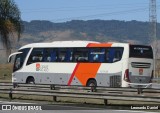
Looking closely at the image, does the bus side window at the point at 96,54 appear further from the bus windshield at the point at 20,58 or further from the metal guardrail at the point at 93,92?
the metal guardrail at the point at 93,92

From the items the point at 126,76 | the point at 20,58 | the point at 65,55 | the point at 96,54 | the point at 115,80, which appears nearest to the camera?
the point at 126,76

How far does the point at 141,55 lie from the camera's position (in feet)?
98.5

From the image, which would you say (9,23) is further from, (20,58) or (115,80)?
(115,80)

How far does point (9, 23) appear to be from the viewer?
6062cm

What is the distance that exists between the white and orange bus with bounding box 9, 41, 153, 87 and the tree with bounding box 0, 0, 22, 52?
25.2m

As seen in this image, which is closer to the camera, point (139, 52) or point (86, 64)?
point (139, 52)

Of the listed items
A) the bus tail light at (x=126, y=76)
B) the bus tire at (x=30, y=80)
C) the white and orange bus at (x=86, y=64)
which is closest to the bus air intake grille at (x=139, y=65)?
the white and orange bus at (x=86, y=64)

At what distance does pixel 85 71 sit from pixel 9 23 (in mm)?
30911

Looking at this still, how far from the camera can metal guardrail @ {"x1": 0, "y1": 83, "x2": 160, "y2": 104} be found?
19.4 m

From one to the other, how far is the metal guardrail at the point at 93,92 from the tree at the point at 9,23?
3422 centimetres

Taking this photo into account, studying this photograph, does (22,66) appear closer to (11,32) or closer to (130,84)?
(130,84)

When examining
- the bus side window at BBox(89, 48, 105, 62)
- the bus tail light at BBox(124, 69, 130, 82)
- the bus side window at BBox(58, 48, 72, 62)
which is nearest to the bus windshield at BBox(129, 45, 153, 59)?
the bus tail light at BBox(124, 69, 130, 82)

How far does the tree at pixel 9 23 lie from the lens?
198 ft

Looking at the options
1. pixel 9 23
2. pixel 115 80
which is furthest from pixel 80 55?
pixel 9 23
